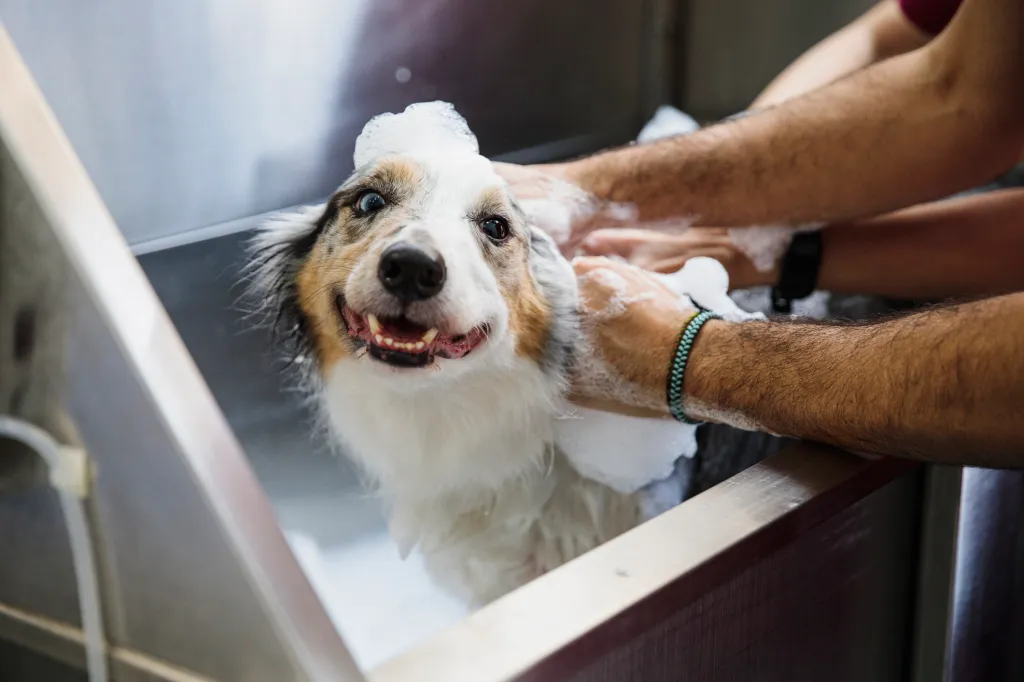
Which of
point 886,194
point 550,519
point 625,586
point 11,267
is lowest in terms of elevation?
point 550,519

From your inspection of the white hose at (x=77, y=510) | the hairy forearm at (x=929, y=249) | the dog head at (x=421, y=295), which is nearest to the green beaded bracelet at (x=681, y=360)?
the dog head at (x=421, y=295)

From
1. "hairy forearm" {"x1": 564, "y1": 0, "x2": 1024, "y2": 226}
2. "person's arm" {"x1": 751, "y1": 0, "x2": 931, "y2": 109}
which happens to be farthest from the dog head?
"person's arm" {"x1": 751, "y1": 0, "x2": 931, "y2": 109}

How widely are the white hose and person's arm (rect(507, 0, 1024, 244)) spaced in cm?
63

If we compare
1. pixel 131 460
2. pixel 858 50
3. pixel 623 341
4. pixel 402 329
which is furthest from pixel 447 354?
pixel 858 50

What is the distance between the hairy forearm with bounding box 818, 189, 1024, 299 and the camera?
121cm

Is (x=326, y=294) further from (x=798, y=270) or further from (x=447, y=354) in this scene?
(x=798, y=270)

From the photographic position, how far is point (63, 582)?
0.58 meters

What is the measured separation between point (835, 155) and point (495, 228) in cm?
51

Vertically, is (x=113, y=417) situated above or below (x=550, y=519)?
above

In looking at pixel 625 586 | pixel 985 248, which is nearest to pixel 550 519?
pixel 625 586

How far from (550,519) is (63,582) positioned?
0.50 meters

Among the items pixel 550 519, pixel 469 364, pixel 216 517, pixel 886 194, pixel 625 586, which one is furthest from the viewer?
pixel 886 194

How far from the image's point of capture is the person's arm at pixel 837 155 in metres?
1.10

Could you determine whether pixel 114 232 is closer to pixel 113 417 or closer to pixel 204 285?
pixel 113 417
